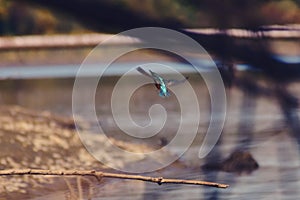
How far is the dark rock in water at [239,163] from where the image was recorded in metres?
1.39

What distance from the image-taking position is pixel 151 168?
4.46ft

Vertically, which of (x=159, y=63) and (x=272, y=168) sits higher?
(x=159, y=63)

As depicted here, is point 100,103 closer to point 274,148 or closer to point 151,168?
point 151,168

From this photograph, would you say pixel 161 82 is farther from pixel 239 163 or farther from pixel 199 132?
pixel 239 163

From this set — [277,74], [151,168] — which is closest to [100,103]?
[151,168]

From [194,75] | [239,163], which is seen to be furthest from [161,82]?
[239,163]

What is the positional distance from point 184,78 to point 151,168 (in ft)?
0.66

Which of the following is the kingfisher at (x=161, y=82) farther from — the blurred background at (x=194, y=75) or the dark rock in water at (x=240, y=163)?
the dark rock in water at (x=240, y=163)

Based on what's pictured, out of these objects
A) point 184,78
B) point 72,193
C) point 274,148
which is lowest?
point 72,193

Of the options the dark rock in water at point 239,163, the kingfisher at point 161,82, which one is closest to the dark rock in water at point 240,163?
the dark rock in water at point 239,163

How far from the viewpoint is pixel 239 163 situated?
139 centimetres

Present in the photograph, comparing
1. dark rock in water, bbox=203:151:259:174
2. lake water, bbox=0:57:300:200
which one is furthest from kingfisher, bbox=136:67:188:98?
dark rock in water, bbox=203:151:259:174

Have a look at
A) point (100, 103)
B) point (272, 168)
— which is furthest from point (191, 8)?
point (272, 168)

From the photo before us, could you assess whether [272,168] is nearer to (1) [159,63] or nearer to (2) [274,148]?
(2) [274,148]
